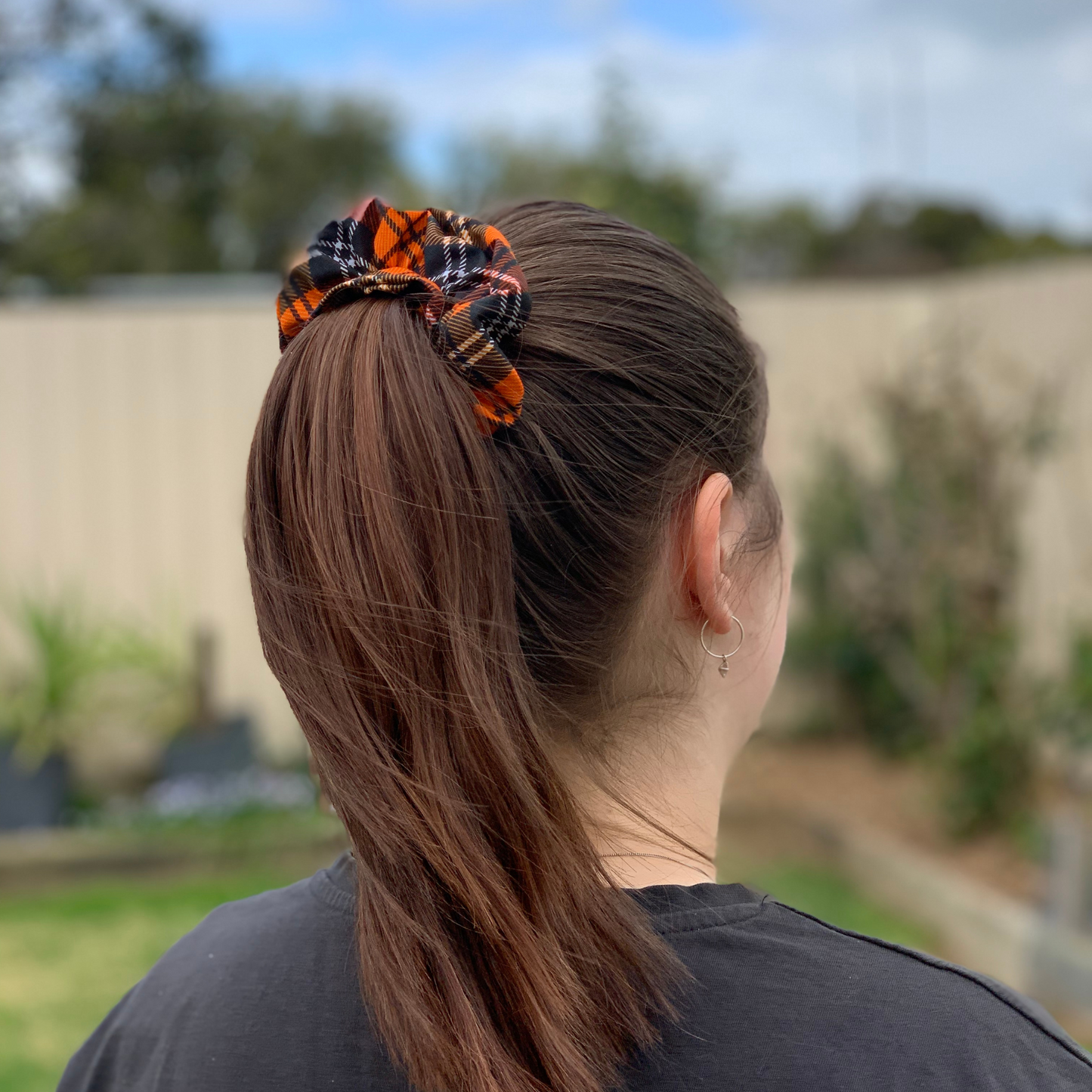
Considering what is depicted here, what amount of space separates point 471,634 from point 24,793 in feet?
14.7

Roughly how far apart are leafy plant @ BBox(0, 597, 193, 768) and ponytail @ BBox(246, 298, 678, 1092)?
4.37 m

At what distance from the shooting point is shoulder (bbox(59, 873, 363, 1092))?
0.87m

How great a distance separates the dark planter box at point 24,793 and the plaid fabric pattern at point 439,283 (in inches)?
170

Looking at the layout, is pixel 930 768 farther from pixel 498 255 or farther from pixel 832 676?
pixel 498 255

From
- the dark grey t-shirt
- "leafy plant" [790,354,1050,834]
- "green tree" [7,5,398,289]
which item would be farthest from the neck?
"green tree" [7,5,398,289]

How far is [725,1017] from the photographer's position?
2.54 ft

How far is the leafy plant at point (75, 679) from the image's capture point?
480 cm

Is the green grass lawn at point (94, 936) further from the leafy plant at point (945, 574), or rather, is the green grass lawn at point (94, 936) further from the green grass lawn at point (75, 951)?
the leafy plant at point (945, 574)

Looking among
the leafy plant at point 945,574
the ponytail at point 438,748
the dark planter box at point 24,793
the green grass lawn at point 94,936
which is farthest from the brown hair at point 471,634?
the dark planter box at point 24,793

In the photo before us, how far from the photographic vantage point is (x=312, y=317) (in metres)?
0.91

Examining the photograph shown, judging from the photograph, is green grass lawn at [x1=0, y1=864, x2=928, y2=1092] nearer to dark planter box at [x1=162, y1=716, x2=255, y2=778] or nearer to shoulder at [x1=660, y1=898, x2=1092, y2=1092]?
dark planter box at [x1=162, y1=716, x2=255, y2=778]

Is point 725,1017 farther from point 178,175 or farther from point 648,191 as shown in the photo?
point 178,175

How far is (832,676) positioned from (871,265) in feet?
27.8

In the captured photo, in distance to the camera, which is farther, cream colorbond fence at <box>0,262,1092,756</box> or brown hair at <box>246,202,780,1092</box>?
cream colorbond fence at <box>0,262,1092,756</box>
